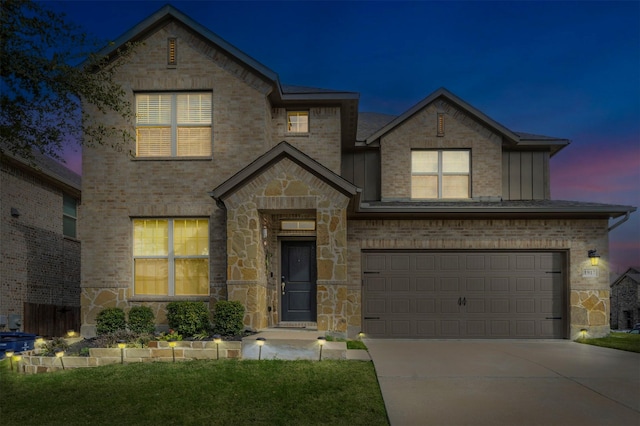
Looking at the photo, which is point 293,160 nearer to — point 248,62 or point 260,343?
point 248,62

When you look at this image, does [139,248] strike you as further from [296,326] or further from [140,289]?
[296,326]

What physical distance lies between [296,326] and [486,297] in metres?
5.28

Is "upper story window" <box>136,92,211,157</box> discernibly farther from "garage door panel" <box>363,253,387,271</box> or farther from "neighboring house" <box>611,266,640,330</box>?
"neighboring house" <box>611,266,640,330</box>

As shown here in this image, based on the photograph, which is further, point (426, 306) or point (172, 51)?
point (426, 306)

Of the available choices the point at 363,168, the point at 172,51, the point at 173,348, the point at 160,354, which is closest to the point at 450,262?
the point at 363,168

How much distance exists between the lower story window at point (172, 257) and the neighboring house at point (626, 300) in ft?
127

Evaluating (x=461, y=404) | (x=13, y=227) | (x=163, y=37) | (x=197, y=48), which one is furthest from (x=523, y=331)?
(x=13, y=227)

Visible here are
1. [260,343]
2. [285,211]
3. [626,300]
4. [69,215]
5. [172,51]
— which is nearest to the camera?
[260,343]

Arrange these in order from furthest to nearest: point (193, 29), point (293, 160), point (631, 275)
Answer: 1. point (631, 275)
2. point (193, 29)
3. point (293, 160)

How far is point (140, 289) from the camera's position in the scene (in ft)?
44.1

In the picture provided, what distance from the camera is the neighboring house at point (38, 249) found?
1463cm

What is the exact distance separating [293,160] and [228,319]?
384 centimetres

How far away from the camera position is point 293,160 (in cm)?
1198

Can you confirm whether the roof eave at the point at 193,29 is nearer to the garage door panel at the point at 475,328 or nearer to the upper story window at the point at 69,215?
the upper story window at the point at 69,215
